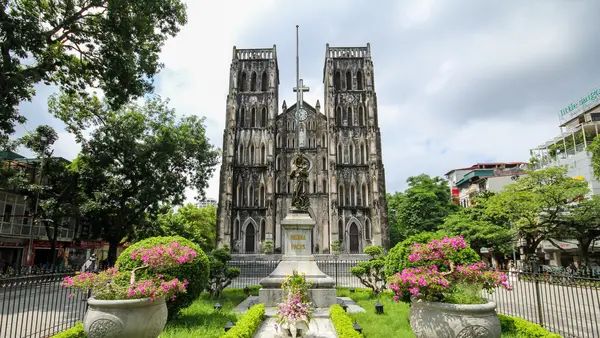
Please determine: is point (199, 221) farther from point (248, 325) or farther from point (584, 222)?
point (248, 325)

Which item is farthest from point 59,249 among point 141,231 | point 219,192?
point 219,192

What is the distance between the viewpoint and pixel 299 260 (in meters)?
9.77

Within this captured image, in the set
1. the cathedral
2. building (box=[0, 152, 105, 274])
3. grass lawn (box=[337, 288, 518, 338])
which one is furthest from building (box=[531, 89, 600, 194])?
building (box=[0, 152, 105, 274])

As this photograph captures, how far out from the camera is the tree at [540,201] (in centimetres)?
1942

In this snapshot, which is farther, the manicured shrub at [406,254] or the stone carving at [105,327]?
the manicured shrub at [406,254]

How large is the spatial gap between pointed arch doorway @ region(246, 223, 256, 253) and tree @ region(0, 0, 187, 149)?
21547 millimetres

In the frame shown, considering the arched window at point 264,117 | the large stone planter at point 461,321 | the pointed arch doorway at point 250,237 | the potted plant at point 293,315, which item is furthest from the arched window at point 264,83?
the large stone planter at point 461,321

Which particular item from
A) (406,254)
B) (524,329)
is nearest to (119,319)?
(406,254)

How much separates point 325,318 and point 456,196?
47789mm

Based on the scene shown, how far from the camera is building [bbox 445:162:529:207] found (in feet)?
128

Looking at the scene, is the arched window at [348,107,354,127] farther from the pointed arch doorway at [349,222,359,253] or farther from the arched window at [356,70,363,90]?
the pointed arch doorway at [349,222,359,253]

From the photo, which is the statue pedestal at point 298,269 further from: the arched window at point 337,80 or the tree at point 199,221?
the arched window at point 337,80

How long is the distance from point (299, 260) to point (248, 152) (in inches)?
1007

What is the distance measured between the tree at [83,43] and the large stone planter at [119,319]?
24.7 feet
